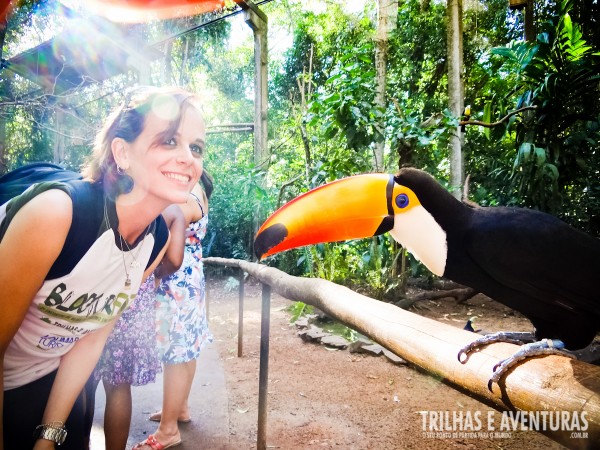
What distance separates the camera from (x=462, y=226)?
1.70 meters

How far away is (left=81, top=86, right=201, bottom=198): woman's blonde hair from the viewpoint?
1.16 meters

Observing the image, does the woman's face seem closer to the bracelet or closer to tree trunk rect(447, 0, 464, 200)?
the bracelet

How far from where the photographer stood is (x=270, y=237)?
190 centimetres

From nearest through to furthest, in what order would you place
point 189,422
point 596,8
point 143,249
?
point 143,249
point 189,422
point 596,8

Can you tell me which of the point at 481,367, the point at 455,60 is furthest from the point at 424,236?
the point at 455,60

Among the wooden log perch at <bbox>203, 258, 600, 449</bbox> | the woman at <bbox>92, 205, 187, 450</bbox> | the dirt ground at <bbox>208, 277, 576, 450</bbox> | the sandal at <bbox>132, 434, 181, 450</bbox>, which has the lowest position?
the dirt ground at <bbox>208, 277, 576, 450</bbox>

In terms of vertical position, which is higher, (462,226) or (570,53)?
(570,53)

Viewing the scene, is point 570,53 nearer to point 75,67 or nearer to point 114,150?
point 114,150

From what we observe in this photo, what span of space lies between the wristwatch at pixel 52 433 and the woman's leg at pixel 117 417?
64cm

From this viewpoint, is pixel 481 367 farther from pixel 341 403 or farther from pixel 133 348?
pixel 341 403

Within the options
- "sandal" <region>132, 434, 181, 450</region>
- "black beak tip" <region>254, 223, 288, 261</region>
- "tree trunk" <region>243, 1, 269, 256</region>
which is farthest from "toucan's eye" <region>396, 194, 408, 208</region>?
"tree trunk" <region>243, 1, 269, 256</region>

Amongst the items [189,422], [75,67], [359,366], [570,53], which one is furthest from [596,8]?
[75,67]

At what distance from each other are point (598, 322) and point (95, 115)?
13.0 meters

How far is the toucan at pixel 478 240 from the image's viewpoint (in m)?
1.51
